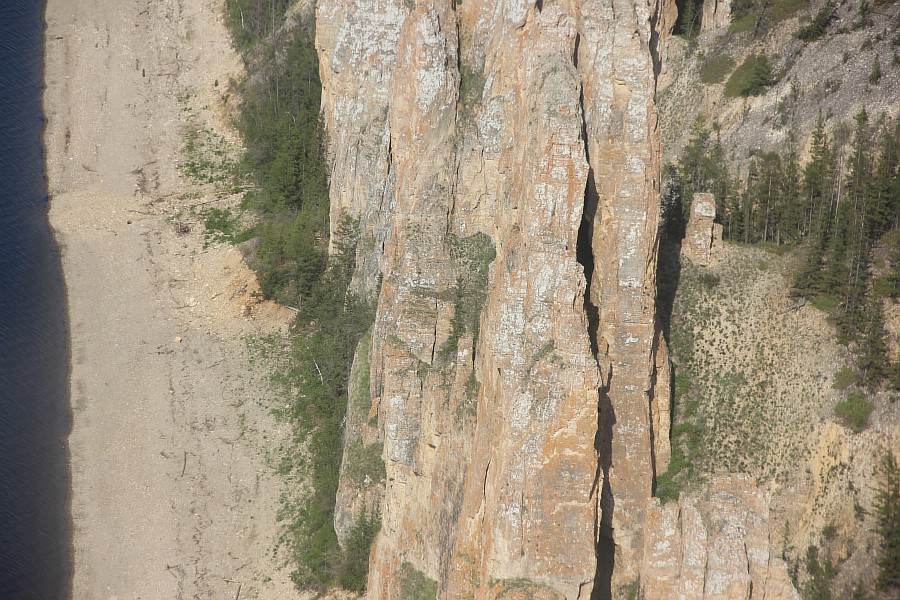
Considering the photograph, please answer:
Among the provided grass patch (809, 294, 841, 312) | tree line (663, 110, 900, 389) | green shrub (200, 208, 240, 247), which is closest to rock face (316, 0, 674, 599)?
grass patch (809, 294, 841, 312)

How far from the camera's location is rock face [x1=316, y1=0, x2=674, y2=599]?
48.6m

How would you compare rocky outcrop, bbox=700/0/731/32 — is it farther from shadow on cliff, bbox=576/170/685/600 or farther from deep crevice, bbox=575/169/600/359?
shadow on cliff, bbox=576/170/685/600

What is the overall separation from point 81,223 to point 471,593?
54.6 metres

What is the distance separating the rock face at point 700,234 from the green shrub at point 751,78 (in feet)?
80.1

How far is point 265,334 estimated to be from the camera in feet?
275

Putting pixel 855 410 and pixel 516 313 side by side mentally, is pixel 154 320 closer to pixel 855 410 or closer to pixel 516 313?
pixel 516 313

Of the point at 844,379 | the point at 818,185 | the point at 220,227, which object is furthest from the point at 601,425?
the point at 220,227

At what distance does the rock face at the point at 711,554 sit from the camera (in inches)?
1978

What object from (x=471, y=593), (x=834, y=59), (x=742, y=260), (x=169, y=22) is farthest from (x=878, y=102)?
(x=169, y=22)

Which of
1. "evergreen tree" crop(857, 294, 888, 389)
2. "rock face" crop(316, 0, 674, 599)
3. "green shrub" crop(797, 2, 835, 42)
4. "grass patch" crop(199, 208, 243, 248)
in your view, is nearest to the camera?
"rock face" crop(316, 0, 674, 599)

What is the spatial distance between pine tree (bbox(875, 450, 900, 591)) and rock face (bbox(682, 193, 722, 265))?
55.3 ft

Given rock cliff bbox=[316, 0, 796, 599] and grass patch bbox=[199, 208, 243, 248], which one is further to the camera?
grass patch bbox=[199, 208, 243, 248]

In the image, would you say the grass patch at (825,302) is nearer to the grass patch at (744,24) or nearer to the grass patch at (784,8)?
the grass patch at (784,8)

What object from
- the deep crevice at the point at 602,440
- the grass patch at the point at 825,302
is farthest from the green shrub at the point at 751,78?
the deep crevice at the point at 602,440
